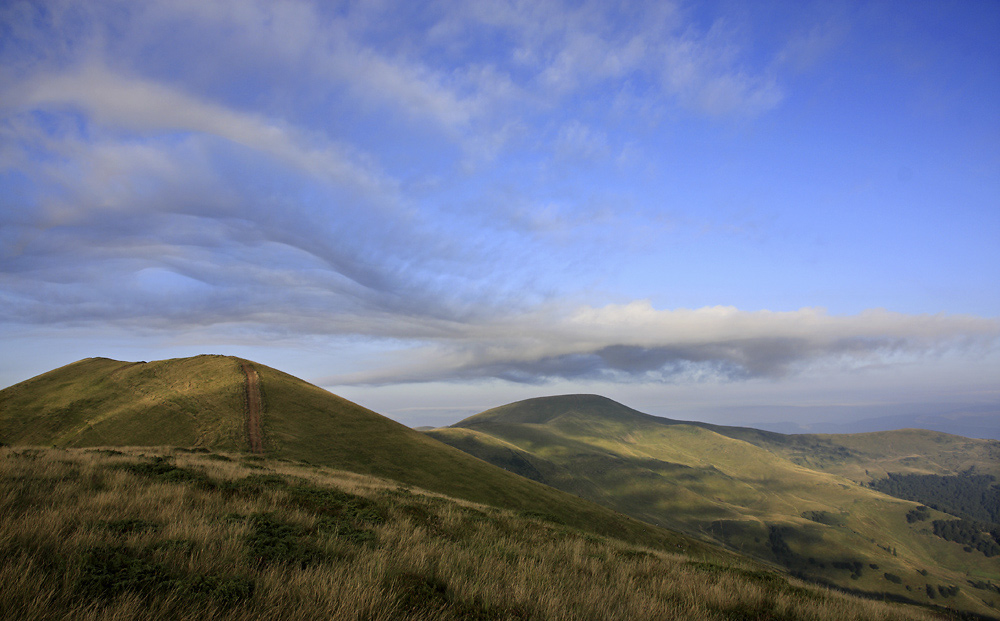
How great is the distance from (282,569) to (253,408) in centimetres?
6907

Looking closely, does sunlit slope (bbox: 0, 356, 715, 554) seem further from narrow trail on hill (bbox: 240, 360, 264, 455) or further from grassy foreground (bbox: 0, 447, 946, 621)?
grassy foreground (bbox: 0, 447, 946, 621)

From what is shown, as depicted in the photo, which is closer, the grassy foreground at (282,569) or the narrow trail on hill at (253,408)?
the grassy foreground at (282,569)

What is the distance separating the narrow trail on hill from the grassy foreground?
47018 millimetres

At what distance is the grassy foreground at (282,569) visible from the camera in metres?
4.97

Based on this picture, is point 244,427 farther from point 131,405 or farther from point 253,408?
point 131,405

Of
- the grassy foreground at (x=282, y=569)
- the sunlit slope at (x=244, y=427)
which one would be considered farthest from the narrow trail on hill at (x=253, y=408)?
the grassy foreground at (x=282, y=569)

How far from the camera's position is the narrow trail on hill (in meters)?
55.0

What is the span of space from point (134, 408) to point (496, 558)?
7519 centimetres

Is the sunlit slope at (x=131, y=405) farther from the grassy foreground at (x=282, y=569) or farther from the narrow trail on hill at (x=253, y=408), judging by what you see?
the grassy foreground at (x=282, y=569)

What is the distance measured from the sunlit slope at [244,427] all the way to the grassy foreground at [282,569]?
1525 inches

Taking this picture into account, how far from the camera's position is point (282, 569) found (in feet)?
21.0

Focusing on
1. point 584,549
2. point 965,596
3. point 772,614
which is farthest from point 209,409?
point 965,596

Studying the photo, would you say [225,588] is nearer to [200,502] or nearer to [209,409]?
[200,502]

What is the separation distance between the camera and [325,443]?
59312 millimetres
